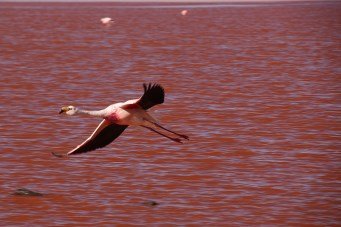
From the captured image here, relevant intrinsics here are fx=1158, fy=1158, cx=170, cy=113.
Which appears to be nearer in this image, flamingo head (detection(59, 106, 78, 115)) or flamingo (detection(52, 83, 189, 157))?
flamingo (detection(52, 83, 189, 157))

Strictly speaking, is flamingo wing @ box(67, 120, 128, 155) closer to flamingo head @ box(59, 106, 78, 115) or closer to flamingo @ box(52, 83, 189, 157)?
flamingo @ box(52, 83, 189, 157)

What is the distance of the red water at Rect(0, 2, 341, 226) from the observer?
19.7m

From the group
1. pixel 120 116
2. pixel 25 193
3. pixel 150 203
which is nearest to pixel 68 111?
pixel 120 116

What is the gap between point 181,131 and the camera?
28.0 m

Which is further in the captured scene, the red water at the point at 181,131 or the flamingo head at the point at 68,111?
the flamingo head at the point at 68,111

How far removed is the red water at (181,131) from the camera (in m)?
19.7

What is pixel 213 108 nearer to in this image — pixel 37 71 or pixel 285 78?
pixel 285 78

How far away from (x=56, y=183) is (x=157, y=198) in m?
2.35

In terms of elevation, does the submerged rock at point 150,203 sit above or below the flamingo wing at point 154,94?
below

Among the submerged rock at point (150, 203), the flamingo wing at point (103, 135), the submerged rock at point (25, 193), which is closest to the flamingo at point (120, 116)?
the flamingo wing at point (103, 135)

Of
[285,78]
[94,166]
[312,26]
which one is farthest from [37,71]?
[312,26]

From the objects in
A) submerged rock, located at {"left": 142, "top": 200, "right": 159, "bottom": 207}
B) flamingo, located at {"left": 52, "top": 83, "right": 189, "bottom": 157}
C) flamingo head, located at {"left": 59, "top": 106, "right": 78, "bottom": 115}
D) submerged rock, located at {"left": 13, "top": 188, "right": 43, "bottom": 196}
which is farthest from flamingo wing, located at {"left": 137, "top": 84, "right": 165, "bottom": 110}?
submerged rock, located at {"left": 13, "top": 188, "right": 43, "bottom": 196}

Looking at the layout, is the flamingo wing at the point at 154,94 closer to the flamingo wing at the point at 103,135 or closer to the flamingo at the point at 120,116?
the flamingo at the point at 120,116

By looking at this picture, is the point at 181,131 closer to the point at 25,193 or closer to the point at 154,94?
the point at 25,193
